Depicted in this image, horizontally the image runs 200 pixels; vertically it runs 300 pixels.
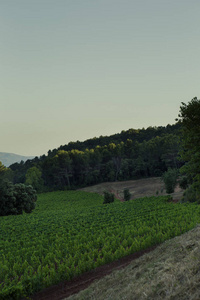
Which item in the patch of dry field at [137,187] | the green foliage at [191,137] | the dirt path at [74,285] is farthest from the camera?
the patch of dry field at [137,187]

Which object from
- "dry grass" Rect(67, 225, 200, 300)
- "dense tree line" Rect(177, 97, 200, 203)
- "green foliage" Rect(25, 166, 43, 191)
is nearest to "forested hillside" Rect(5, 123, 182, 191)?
"green foliage" Rect(25, 166, 43, 191)

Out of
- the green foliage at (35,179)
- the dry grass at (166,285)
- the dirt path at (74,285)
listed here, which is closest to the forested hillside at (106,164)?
the green foliage at (35,179)

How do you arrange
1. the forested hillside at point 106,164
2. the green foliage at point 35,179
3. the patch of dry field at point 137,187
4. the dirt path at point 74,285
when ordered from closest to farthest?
the dirt path at point 74,285 → the patch of dry field at point 137,187 → the forested hillside at point 106,164 → the green foliage at point 35,179

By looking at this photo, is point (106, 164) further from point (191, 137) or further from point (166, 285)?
point (166, 285)

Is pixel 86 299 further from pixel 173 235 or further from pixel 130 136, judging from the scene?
pixel 130 136

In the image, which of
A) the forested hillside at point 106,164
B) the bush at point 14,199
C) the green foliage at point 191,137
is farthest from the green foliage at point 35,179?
the green foliage at point 191,137

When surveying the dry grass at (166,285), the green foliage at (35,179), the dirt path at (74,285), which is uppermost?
the green foliage at (35,179)

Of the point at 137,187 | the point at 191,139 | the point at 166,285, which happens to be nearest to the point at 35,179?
the point at 137,187

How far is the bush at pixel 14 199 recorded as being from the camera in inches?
1791

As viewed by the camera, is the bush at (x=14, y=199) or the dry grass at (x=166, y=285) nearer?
the dry grass at (x=166, y=285)

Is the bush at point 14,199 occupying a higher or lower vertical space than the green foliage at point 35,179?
lower

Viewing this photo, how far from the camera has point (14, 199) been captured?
152 feet

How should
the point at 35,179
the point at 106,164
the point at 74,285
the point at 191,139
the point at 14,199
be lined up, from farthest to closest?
the point at 35,179, the point at 106,164, the point at 14,199, the point at 191,139, the point at 74,285

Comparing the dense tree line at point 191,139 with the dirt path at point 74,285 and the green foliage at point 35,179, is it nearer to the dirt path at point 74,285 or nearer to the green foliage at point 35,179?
the dirt path at point 74,285
